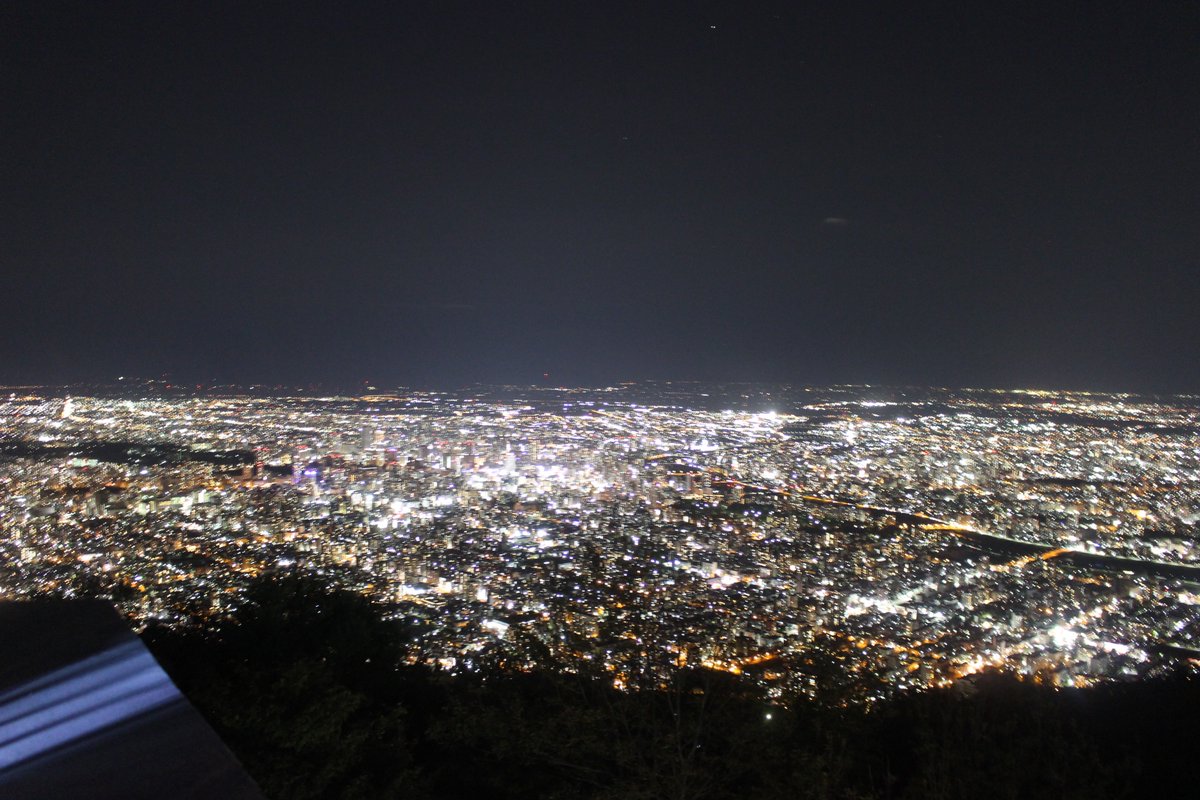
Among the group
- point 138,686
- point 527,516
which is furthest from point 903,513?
point 138,686

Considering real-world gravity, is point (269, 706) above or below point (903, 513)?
above

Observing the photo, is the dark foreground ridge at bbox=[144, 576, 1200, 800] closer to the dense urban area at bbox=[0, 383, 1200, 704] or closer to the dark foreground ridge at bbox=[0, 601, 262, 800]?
the dense urban area at bbox=[0, 383, 1200, 704]

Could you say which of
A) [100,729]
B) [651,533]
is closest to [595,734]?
[100,729]

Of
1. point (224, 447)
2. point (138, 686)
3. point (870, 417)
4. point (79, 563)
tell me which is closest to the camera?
point (138, 686)

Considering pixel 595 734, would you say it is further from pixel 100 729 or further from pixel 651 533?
pixel 651 533

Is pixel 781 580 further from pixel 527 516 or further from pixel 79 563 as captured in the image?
pixel 79 563

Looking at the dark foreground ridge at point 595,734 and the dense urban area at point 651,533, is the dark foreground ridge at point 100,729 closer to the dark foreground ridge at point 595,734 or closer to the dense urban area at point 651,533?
the dark foreground ridge at point 595,734
